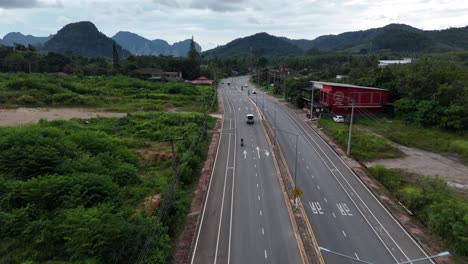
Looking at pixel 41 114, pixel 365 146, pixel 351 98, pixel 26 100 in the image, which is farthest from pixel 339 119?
pixel 26 100

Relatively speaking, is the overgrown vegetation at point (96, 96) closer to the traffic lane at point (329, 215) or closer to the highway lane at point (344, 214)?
the highway lane at point (344, 214)

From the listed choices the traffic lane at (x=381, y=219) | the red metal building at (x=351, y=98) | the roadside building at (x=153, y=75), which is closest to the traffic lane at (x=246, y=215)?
the traffic lane at (x=381, y=219)

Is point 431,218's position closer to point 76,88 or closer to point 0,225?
point 0,225

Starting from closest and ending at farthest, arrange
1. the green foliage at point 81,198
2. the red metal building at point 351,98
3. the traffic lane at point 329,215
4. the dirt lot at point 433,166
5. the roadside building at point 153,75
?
the green foliage at point 81,198, the traffic lane at point 329,215, the dirt lot at point 433,166, the red metal building at point 351,98, the roadside building at point 153,75

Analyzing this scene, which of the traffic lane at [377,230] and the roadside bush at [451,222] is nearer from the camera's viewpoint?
the roadside bush at [451,222]

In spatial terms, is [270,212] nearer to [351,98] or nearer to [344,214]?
[344,214]

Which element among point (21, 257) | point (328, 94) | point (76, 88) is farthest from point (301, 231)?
point (76, 88)

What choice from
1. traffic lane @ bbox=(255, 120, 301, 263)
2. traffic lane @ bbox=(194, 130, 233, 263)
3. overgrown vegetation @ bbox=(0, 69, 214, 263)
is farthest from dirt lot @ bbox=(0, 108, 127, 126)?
traffic lane @ bbox=(255, 120, 301, 263)
